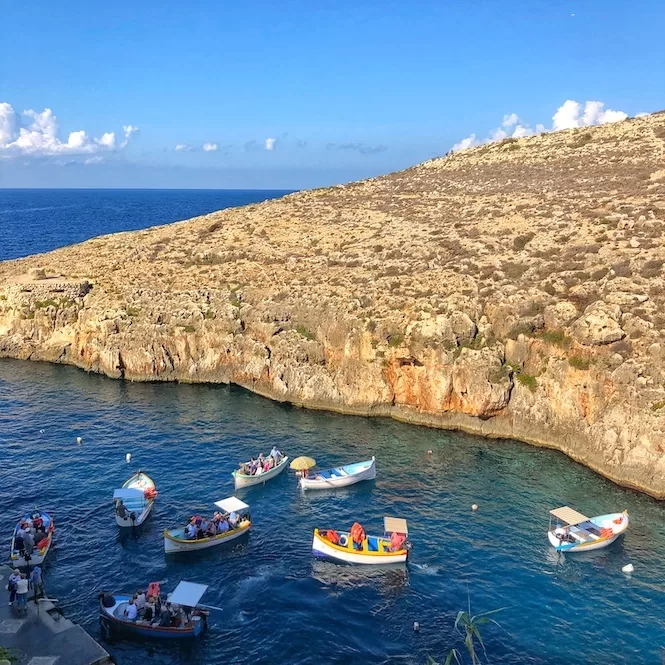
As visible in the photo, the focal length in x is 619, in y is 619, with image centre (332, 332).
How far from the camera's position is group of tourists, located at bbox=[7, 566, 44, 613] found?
30.9m

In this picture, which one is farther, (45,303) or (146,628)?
(45,303)

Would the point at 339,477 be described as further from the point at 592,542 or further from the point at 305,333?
the point at 305,333

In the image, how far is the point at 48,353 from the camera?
7619 centimetres

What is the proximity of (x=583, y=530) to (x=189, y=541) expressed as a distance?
25.4 m

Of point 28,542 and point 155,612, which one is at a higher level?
point 28,542

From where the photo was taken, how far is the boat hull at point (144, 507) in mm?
41000

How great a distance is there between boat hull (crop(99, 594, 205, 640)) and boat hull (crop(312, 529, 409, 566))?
8.93 meters

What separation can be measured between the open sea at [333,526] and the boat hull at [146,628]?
0.51 meters

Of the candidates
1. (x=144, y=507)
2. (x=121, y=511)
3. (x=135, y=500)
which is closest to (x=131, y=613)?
(x=121, y=511)

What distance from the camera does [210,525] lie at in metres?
40.0

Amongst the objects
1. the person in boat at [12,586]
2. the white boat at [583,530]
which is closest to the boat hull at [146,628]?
the person in boat at [12,586]

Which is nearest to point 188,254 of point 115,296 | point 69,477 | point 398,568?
point 115,296

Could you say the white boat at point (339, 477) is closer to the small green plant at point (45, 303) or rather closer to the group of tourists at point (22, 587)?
the group of tourists at point (22, 587)

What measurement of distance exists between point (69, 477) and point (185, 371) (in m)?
24.2
